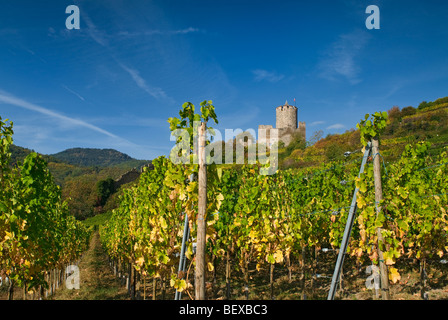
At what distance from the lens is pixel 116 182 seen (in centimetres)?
7856

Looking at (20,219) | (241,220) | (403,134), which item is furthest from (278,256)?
(403,134)

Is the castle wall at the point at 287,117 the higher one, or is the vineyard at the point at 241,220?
the castle wall at the point at 287,117

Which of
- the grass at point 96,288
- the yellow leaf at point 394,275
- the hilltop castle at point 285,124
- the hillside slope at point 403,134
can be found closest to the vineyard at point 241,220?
the yellow leaf at point 394,275

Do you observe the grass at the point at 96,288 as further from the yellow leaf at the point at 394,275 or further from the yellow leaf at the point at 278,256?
the yellow leaf at the point at 394,275

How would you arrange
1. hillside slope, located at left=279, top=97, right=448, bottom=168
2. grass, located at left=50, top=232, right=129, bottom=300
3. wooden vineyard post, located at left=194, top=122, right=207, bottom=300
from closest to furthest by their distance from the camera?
wooden vineyard post, located at left=194, top=122, right=207, bottom=300, grass, located at left=50, top=232, right=129, bottom=300, hillside slope, located at left=279, top=97, right=448, bottom=168

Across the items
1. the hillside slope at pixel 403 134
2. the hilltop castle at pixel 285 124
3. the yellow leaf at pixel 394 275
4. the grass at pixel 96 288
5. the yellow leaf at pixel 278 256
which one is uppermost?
the hilltop castle at pixel 285 124

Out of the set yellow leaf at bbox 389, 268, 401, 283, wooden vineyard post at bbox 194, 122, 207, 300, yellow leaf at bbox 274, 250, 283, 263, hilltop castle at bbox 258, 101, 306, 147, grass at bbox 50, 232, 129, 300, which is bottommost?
grass at bbox 50, 232, 129, 300

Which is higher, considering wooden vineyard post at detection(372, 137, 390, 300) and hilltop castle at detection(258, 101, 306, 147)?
hilltop castle at detection(258, 101, 306, 147)

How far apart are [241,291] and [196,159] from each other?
360 inches

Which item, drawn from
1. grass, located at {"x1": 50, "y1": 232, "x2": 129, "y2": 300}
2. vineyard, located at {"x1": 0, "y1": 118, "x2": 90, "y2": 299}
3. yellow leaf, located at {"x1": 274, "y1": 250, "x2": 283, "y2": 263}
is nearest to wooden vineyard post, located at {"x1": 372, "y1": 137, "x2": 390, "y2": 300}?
yellow leaf, located at {"x1": 274, "y1": 250, "x2": 283, "y2": 263}

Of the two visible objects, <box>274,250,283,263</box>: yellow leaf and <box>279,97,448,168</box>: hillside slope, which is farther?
<box>279,97,448,168</box>: hillside slope

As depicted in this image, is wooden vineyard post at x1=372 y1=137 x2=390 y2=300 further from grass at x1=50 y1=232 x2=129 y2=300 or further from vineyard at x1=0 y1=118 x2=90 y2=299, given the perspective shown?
grass at x1=50 y1=232 x2=129 y2=300
